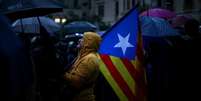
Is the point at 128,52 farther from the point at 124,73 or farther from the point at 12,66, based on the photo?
the point at 12,66

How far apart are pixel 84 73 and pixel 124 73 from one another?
1.26 metres

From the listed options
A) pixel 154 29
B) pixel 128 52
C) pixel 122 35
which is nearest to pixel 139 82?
pixel 128 52

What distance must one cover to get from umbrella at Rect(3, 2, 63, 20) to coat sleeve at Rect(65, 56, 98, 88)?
83 centimetres

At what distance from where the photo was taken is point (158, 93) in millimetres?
8609

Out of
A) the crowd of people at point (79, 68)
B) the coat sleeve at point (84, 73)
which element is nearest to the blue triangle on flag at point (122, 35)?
the crowd of people at point (79, 68)

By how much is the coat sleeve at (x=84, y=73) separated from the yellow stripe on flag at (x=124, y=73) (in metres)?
1.07

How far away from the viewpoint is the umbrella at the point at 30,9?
20.2 feet

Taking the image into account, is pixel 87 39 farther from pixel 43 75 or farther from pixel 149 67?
pixel 149 67

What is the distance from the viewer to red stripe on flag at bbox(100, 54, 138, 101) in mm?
7371

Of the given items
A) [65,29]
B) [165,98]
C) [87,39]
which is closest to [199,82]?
[165,98]

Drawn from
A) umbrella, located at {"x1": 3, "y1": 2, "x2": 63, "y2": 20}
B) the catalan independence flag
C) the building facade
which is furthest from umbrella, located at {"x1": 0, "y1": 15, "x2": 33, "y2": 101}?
the building facade

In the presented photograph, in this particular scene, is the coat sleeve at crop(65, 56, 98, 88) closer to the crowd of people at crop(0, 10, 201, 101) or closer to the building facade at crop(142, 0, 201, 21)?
the crowd of people at crop(0, 10, 201, 101)

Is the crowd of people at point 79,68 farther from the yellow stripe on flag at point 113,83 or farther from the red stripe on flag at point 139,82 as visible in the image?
the red stripe on flag at point 139,82

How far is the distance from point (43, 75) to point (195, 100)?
2.88 metres
